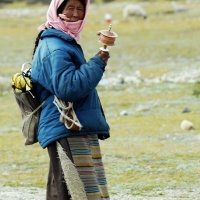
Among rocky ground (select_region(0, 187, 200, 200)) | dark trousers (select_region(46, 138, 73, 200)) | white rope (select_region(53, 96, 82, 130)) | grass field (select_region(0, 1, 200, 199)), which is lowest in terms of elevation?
grass field (select_region(0, 1, 200, 199))

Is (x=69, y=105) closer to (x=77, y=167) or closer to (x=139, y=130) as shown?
(x=77, y=167)

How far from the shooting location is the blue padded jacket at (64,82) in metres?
5.30

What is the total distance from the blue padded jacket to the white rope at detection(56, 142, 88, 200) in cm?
13

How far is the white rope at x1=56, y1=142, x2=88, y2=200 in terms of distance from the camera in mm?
5441

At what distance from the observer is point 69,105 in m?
5.44

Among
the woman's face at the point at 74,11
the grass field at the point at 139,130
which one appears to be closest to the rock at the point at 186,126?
the grass field at the point at 139,130

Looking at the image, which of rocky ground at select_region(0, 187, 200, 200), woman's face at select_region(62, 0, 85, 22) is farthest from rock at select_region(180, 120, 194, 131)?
woman's face at select_region(62, 0, 85, 22)

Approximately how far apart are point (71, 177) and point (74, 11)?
1114mm

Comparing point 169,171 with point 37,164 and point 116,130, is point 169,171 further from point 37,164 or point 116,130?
point 116,130

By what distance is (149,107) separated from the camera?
50.1 feet

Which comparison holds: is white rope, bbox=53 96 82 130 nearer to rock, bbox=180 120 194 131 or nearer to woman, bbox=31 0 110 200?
woman, bbox=31 0 110 200

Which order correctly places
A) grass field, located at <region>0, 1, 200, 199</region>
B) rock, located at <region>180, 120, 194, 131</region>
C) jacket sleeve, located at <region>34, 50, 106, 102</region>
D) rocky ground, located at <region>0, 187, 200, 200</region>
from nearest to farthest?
jacket sleeve, located at <region>34, 50, 106, 102</region>, rocky ground, located at <region>0, 187, 200, 200</region>, grass field, located at <region>0, 1, 200, 199</region>, rock, located at <region>180, 120, 194, 131</region>

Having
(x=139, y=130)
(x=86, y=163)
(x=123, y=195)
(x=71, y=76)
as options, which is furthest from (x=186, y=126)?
(x=71, y=76)

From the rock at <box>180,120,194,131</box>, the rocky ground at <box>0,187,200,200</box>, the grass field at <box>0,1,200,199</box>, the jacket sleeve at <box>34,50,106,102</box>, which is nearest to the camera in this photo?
the jacket sleeve at <box>34,50,106,102</box>
